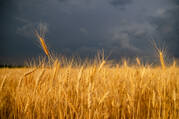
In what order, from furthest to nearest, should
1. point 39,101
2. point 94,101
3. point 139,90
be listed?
point 139,90 → point 39,101 → point 94,101

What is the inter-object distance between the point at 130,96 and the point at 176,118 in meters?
0.74

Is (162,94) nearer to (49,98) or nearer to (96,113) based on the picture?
(96,113)

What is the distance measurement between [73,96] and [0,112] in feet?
3.30

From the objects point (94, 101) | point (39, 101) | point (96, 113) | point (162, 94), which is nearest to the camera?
point (96, 113)

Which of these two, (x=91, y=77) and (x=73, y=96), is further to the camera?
(x=73, y=96)

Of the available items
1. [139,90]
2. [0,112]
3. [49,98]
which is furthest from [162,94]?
[0,112]

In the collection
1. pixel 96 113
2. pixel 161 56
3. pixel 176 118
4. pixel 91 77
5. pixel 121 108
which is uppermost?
pixel 161 56

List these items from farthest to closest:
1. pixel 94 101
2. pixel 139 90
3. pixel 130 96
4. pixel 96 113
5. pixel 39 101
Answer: pixel 139 90 → pixel 39 101 → pixel 130 96 → pixel 94 101 → pixel 96 113

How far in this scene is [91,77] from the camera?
54.1 inches

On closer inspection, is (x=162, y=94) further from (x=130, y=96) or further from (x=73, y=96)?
(x=73, y=96)

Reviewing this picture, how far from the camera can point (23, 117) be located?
1.65 m

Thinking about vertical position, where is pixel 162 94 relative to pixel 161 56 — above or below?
below

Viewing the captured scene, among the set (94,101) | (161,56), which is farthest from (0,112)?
(161,56)

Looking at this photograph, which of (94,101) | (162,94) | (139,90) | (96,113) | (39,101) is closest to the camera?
(96,113)
